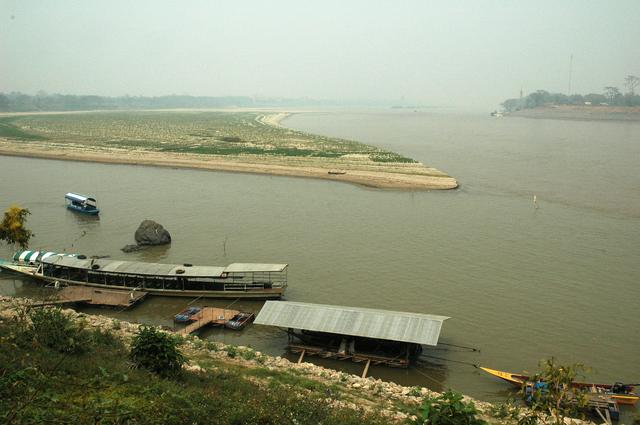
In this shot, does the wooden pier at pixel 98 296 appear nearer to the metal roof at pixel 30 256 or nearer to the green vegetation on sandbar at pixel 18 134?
the metal roof at pixel 30 256

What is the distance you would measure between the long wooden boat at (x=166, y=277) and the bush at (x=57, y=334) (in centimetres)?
716

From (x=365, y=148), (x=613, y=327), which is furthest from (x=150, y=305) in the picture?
(x=365, y=148)

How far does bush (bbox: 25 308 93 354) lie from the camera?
12312 millimetres

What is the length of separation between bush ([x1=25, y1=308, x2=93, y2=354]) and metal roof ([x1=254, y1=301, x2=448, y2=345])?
562cm

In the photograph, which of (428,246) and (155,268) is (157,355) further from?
(428,246)

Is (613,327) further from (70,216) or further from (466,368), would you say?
(70,216)

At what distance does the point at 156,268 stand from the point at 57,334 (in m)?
8.58

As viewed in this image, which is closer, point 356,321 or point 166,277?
point 356,321

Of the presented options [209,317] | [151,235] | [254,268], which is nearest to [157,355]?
[209,317]

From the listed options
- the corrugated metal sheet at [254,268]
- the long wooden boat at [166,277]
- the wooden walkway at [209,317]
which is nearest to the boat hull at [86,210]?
the long wooden boat at [166,277]

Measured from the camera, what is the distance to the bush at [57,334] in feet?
40.4

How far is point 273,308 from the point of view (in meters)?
17.5

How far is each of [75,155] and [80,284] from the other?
43492 millimetres

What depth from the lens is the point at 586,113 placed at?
537 feet
